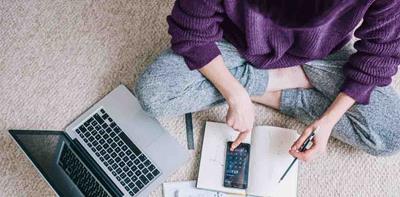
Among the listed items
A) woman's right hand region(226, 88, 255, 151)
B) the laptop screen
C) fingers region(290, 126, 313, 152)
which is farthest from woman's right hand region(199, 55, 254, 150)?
the laptop screen

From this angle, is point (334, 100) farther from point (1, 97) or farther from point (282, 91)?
point (1, 97)

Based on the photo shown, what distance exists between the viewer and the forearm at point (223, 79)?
902mm

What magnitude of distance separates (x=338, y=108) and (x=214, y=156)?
305 mm

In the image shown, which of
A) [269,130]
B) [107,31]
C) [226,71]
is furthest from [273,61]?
[107,31]

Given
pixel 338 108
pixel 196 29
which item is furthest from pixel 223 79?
pixel 338 108

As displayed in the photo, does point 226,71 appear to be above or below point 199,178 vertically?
above

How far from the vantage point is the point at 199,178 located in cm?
103

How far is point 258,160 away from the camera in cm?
102

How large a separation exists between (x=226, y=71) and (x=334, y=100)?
9.3 inches

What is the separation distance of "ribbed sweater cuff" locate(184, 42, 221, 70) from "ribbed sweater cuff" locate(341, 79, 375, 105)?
266 millimetres

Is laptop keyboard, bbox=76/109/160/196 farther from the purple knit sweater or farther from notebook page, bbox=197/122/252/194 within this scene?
the purple knit sweater

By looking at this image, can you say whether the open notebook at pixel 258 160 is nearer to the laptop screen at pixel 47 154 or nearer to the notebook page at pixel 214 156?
the notebook page at pixel 214 156

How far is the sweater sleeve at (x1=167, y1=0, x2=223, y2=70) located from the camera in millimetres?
774

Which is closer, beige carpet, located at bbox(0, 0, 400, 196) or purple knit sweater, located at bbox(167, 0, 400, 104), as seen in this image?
purple knit sweater, located at bbox(167, 0, 400, 104)
